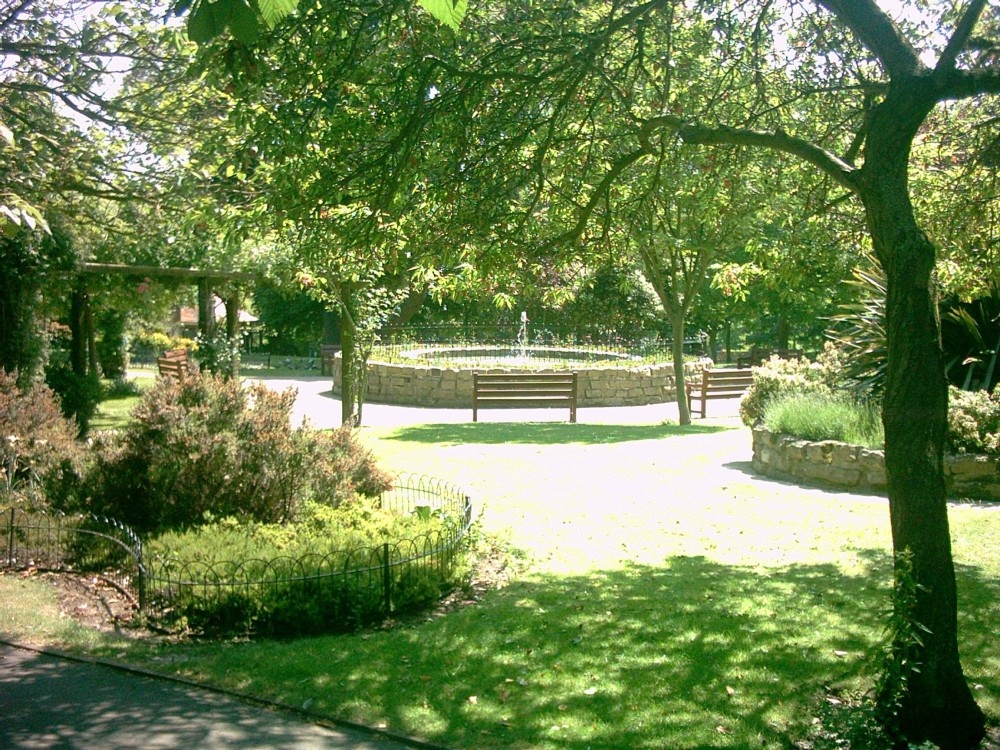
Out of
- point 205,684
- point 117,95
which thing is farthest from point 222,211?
point 205,684

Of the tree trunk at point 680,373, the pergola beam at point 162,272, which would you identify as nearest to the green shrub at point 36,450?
the pergola beam at point 162,272

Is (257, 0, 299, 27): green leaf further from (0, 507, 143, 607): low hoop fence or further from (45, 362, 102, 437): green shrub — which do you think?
(45, 362, 102, 437): green shrub

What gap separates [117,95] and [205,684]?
7962 mm

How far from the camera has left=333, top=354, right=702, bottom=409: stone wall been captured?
24438mm

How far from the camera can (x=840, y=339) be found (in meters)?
14.5

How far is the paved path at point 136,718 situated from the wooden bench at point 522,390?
15.4 meters

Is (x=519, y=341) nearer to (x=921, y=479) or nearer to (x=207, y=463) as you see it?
(x=207, y=463)

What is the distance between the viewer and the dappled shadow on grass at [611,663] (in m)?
4.88

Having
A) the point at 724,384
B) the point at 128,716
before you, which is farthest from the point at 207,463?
the point at 724,384

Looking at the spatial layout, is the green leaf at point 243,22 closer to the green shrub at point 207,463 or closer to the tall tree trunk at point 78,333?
the green shrub at point 207,463

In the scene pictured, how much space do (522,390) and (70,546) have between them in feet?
45.6

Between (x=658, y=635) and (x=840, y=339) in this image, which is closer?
(x=658, y=635)

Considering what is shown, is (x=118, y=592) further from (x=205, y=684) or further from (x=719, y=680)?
(x=719, y=680)

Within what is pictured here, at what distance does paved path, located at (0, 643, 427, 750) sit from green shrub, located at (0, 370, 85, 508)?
370 cm
